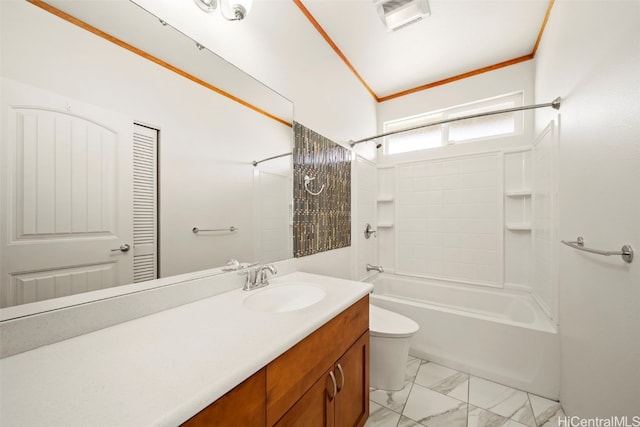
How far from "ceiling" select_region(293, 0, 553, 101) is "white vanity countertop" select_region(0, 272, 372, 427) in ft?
6.66

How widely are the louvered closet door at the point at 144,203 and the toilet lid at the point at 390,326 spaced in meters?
1.31

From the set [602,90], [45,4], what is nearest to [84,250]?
[45,4]

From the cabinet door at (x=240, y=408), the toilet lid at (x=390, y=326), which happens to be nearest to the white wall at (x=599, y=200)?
the toilet lid at (x=390, y=326)

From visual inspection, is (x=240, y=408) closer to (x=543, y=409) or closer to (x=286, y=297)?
(x=286, y=297)

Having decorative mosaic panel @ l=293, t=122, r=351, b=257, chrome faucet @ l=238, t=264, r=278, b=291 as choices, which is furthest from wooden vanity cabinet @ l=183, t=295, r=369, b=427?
decorative mosaic panel @ l=293, t=122, r=351, b=257

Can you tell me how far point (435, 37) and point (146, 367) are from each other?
8.92ft

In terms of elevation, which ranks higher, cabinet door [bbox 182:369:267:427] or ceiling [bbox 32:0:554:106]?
ceiling [bbox 32:0:554:106]

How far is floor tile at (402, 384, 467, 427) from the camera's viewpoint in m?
1.34

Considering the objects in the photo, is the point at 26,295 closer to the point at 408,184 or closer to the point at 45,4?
the point at 45,4

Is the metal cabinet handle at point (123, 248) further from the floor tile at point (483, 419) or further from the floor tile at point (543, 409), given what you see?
the floor tile at point (543, 409)

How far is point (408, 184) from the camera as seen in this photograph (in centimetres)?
279

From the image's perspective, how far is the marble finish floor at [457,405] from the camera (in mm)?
1340

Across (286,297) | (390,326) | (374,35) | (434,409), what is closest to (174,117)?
(286,297)

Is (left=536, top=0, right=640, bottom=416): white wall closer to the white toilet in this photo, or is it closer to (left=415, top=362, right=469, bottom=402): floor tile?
(left=415, top=362, right=469, bottom=402): floor tile
